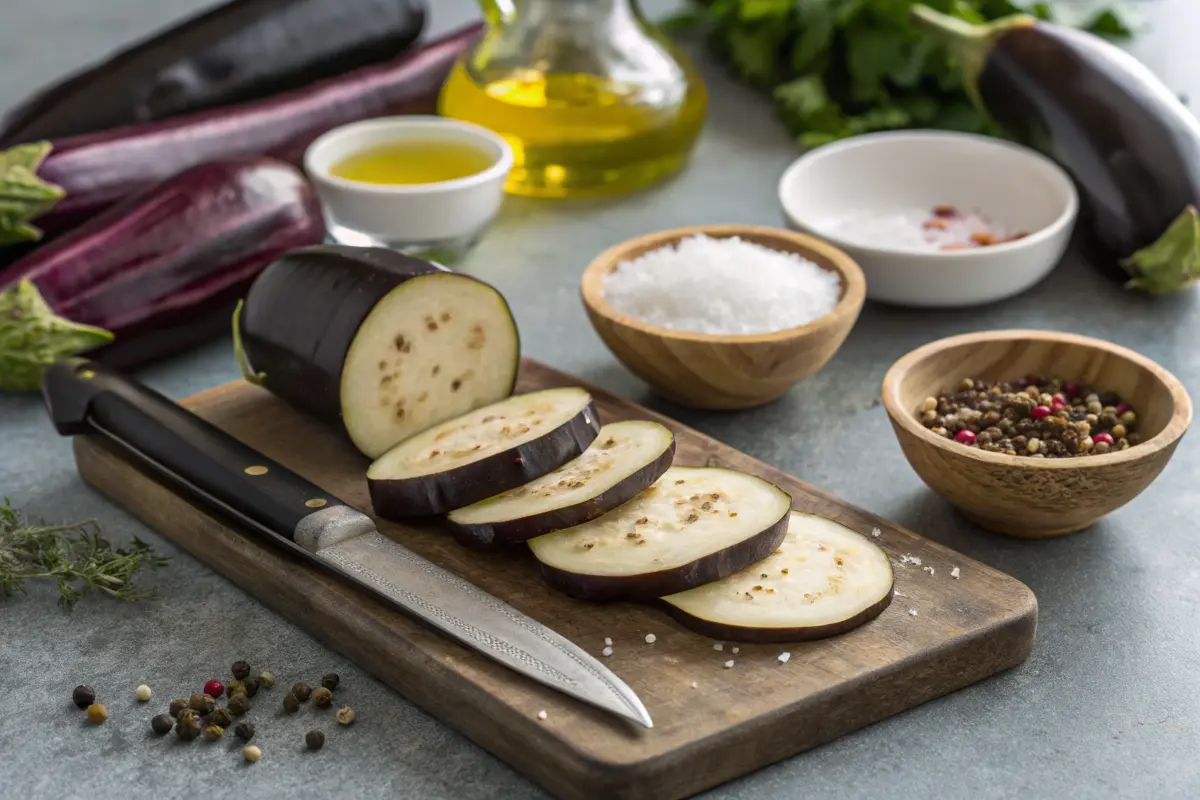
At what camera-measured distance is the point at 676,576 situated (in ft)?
5.35

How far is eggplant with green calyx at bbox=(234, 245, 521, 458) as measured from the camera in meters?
1.98

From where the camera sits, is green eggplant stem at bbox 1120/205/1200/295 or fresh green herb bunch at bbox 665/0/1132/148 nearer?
green eggplant stem at bbox 1120/205/1200/295

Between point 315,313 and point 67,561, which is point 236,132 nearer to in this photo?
point 315,313

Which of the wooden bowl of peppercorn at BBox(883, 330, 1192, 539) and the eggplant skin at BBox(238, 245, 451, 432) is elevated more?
the eggplant skin at BBox(238, 245, 451, 432)

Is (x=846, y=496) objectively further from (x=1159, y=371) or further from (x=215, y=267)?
(x=215, y=267)

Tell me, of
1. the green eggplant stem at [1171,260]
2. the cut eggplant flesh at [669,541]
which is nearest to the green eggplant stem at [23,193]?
the cut eggplant flesh at [669,541]

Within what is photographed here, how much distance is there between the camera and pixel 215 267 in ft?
8.00

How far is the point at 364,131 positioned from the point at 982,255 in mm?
1183

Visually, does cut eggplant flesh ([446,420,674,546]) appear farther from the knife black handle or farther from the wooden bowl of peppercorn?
the wooden bowl of peppercorn

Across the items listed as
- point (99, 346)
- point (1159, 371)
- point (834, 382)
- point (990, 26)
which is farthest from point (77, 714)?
point (990, 26)

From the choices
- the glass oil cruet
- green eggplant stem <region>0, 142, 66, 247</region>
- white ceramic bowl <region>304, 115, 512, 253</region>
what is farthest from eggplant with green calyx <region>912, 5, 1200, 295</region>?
green eggplant stem <region>0, 142, 66, 247</region>

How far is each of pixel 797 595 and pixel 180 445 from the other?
2.79 feet

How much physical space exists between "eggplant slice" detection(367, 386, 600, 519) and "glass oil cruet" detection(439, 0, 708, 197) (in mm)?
1052

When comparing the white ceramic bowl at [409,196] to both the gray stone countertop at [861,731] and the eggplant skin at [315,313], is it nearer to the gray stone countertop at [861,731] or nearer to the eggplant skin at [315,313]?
the gray stone countertop at [861,731]
